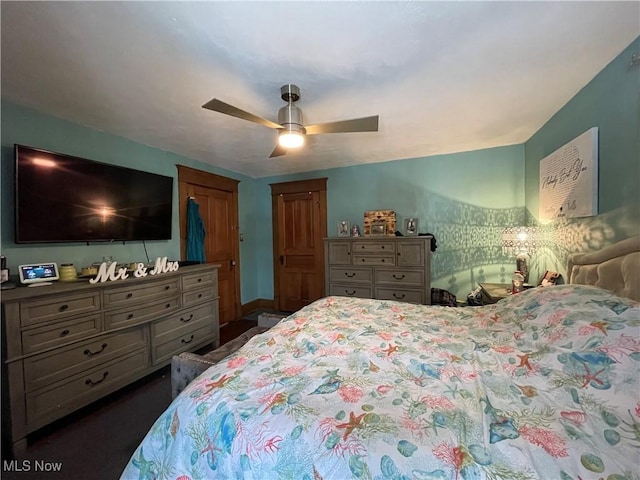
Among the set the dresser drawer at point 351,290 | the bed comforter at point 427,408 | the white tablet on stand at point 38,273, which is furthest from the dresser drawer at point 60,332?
the dresser drawer at point 351,290

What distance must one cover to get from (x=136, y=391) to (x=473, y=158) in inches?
175

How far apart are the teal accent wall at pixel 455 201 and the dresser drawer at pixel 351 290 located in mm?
987

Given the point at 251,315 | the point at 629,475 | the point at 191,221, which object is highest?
the point at 191,221

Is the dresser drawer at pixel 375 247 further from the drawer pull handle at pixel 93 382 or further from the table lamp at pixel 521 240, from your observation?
the drawer pull handle at pixel 93 382

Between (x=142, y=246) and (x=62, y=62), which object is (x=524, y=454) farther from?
(x=142, y=246)

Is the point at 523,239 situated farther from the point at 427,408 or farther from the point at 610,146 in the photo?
the point at 427,408

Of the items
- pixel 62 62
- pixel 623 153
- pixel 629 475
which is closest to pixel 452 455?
pixel 629 475

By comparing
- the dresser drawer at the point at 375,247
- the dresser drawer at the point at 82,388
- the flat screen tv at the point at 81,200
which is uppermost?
the flat screen tv at the point at 81,200

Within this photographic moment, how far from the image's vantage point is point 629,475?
679 millimetres

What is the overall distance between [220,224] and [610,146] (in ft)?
13.4

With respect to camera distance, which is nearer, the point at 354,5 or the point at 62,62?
the point at 354,5

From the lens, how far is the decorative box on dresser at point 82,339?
1646 millimetres

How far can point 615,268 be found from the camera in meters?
1.45

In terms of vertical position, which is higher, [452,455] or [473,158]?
[473,158]
